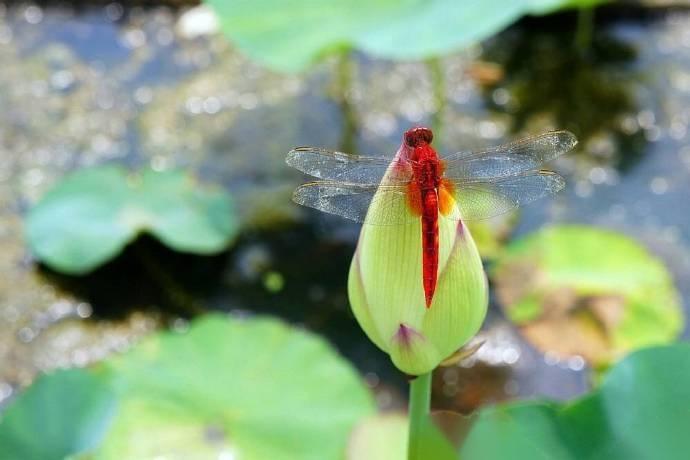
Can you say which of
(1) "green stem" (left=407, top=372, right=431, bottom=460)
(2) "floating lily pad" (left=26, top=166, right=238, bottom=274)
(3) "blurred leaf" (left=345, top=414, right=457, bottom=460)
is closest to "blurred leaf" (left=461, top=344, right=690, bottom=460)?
(1) "green stem" (left=407, top=372, right=431, bottom=460)

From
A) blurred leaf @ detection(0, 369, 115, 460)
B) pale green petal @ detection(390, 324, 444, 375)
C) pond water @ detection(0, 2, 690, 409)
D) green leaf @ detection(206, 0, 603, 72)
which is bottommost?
pond water @ detection(0, 2, 690, 409)

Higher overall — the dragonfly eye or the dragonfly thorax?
the dragonfly eye

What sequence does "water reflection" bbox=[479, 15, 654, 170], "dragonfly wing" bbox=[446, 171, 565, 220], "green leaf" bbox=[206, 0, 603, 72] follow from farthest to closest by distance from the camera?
"water reflection" bbox=[479, 15, 654, 170] < "green leaf" bbox=[206, 0, 603, 72] < "dragonfly wing" bbox=[446, 171, 565, 220]

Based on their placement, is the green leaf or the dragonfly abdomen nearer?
the dragonfly abdomen

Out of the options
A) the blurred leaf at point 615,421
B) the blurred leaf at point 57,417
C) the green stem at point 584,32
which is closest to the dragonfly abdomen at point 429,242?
the blurred leaf at point 615,421

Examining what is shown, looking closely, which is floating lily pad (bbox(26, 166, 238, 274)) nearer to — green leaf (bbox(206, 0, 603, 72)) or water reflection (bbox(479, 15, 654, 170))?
green leaf (bbox(206, 0, 603, 72))

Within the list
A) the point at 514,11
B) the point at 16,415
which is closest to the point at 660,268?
the point at 514,11

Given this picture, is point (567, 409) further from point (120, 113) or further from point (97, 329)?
point (120, 113)
